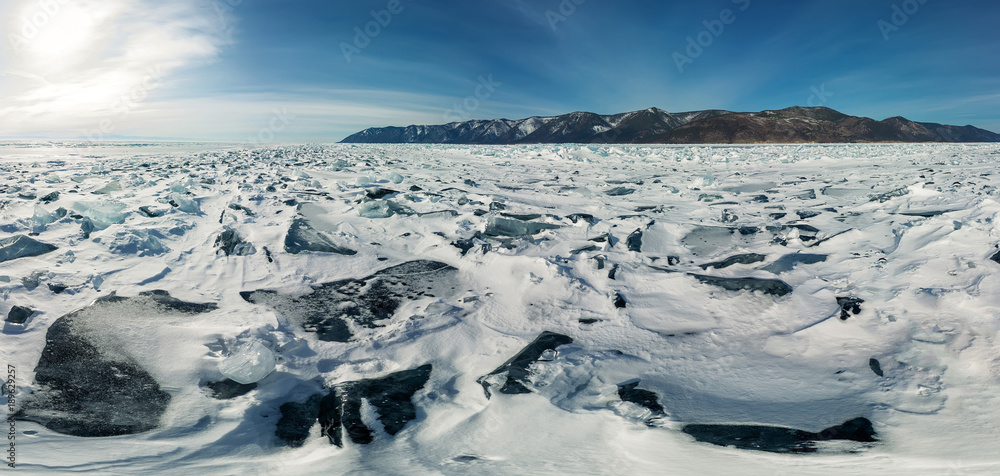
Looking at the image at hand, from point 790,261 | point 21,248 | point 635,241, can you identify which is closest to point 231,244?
point 21,248

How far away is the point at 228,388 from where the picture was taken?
187 cm

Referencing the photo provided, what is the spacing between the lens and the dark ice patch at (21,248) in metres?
2.87

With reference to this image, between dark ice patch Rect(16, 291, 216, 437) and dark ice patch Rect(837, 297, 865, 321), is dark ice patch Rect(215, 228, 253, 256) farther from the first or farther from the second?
dark ice patch Rect(837, 297, 865, 321)

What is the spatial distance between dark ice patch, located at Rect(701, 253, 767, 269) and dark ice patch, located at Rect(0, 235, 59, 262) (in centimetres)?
463

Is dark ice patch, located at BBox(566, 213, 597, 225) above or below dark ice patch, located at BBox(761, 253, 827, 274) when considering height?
above

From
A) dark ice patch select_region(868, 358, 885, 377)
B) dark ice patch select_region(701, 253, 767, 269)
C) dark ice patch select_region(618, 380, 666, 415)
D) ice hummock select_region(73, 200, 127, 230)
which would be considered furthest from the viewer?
ice hummock select_region(73, 200, 127, 230)

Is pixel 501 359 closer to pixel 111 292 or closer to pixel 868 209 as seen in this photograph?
pixel 111 292

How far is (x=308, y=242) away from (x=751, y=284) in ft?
10.8

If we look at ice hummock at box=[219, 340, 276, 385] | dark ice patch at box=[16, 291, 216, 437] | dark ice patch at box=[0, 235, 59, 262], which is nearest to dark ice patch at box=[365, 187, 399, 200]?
dark ice patch at box=[0, 235, 59, 262]

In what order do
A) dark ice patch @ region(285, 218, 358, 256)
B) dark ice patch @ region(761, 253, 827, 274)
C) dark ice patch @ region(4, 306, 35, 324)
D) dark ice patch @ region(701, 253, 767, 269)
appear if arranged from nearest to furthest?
dark ice patch @ region(4, 306, 35, 324), dark ice patch @ region(761, 253, 827, 274), dark ice patch @ region(701, 253, 767, 269), dark ice patch @ region(285, 218, 358, 256)

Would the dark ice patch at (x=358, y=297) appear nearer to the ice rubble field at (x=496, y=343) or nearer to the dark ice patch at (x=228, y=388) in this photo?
the ice rubble field at (x=496, y=343)

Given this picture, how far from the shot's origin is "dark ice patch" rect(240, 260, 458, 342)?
253cm

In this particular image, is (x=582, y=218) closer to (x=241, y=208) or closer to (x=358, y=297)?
(x=358, y=297)

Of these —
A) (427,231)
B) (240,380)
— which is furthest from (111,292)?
(427,231)
